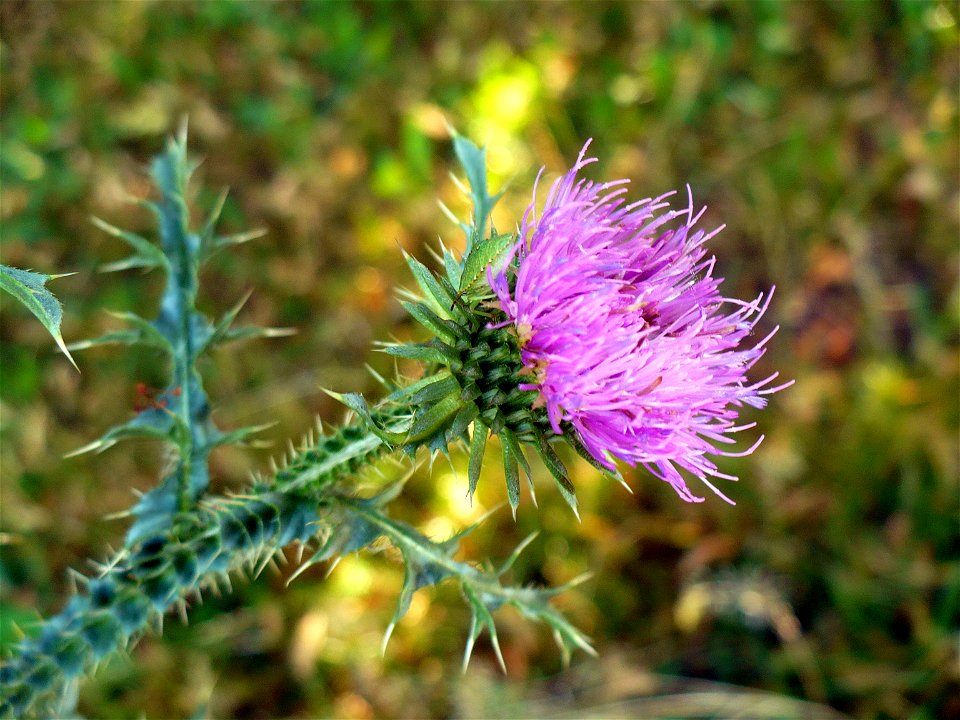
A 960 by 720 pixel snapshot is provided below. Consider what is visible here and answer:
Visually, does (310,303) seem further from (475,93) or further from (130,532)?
(130,532)

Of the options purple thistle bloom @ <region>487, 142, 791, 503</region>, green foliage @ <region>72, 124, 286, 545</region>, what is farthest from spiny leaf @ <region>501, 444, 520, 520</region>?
green foliage @ <region>72, 124, 286, 545</region>

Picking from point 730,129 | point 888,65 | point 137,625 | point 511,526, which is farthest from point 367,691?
point 888,65

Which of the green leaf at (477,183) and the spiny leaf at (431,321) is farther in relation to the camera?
the green leaf at (477,183)

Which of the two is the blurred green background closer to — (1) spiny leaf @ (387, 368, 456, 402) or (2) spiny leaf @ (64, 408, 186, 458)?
(2) spiny leaf @ (64, 408, 186, 458)

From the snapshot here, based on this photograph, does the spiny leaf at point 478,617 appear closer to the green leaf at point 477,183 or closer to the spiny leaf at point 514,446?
the spiny leaf at point 514,446

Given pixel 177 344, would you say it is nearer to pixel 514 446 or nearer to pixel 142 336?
pixel 142 336

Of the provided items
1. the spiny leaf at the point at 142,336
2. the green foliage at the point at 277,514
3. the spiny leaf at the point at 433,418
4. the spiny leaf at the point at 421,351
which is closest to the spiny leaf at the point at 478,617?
the green foliage at the point at 277,514
